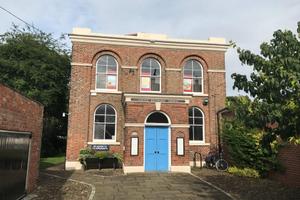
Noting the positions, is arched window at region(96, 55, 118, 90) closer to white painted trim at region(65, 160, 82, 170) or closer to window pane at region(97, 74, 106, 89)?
window pane at region(97, 74, 106, 89)

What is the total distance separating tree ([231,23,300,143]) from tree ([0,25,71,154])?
20907mm

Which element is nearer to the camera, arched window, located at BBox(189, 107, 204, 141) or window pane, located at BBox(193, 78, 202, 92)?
arched window, located at BBox(189, 107, 204, 141)

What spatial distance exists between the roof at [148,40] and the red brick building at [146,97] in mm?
59

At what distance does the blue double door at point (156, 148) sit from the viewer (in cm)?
1667

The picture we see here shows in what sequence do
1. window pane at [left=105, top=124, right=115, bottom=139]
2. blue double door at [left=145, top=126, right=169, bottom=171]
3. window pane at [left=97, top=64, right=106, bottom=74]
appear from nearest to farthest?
1. blue double door at [left=145, top=126, right=169, bottom=171]
2. window pane at [left=105, top=124, right=115, bottom=139]
3. window pane at [left=97, top=64, right=106, bottom=74]

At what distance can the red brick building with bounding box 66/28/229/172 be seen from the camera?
55.2 feet

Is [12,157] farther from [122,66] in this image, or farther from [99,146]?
[122,66]

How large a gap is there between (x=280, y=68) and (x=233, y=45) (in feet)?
4.90

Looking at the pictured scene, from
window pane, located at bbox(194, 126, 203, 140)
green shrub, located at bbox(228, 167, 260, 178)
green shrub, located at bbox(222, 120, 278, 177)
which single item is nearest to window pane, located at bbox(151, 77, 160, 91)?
window pane, located at bbox(194, 126, 203, 140)

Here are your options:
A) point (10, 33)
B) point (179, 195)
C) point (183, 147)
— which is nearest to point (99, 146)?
point (183, 147)

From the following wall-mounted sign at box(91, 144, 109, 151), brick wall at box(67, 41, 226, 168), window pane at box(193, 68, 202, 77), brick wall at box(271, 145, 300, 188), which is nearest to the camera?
brick wall at box(271, 145, 300, 188)

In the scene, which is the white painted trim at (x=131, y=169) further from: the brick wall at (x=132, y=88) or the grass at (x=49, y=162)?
the grass at (x=49, y=162)

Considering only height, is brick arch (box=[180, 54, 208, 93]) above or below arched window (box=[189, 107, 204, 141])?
above

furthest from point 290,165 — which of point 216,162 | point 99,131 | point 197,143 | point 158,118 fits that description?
point 99,131
